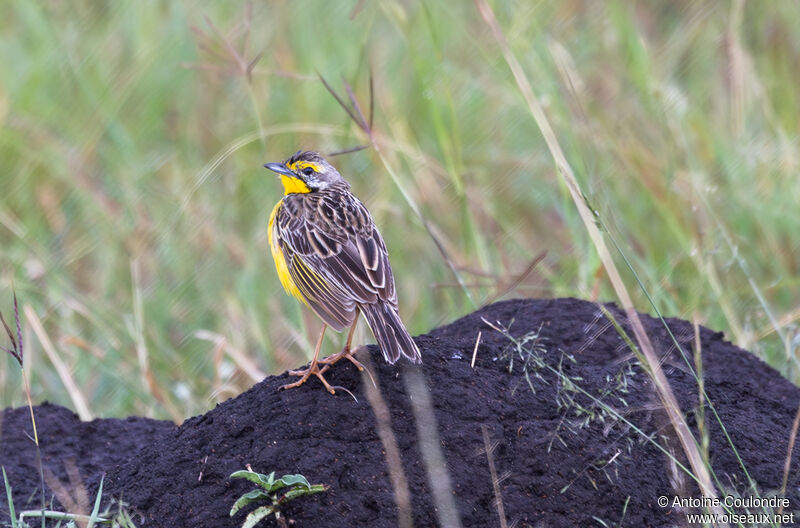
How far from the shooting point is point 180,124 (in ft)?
31.5

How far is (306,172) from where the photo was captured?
18.8 ft

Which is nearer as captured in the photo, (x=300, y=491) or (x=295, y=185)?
(x=300, y=491)

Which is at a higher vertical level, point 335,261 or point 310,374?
point 335,261

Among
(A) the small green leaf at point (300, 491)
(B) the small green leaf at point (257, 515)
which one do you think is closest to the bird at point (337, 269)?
(A) the small green leaf at point (300, 491)

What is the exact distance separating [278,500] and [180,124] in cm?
648

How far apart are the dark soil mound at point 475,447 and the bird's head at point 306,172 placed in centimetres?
150

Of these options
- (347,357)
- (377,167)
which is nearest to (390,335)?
(347,357)

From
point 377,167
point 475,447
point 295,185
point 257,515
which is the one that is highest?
point 377,167

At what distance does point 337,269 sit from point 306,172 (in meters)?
1.17

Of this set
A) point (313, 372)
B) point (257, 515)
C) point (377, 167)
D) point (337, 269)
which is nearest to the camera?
point (257, 515)

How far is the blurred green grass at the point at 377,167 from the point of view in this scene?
22.7ft

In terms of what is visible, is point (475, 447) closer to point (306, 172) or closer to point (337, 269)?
point (337, 269)

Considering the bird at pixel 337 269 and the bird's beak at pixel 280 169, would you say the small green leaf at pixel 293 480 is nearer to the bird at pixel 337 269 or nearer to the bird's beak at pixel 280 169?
the bird at pixel 337 269

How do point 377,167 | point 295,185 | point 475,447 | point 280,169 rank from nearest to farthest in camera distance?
point 475,447 < point 280,169 < point 295,185 < point 377,167
